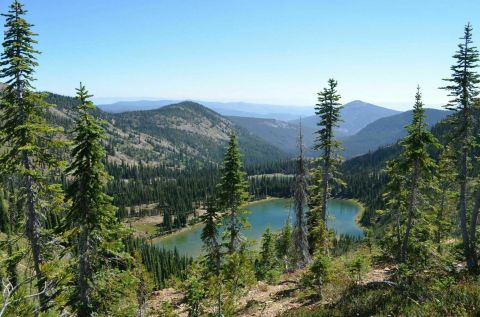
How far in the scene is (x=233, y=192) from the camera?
33281 mm

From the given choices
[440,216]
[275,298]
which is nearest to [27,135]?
[275,298]

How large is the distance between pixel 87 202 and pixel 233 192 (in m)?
16.3

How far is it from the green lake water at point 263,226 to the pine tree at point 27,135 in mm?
79112

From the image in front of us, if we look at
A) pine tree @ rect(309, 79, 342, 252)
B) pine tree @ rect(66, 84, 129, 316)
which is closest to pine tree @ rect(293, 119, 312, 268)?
pine tree @ rect(309, 79, 342, 252)

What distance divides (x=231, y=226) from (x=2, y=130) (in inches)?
837

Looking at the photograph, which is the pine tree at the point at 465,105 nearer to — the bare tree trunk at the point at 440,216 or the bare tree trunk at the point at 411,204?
the bare tree trunk at the point at 411,204

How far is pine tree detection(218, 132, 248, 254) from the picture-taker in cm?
3256

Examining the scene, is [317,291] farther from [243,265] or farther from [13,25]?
[13,25]

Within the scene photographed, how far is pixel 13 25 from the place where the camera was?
17.7 m

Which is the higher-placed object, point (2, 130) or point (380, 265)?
point (2, 130)

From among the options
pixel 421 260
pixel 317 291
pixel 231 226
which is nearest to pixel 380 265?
pixel 421 260

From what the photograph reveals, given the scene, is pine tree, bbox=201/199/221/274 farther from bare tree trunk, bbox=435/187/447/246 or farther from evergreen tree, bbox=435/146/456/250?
bare tree trunk, bbox=435/187/447/246

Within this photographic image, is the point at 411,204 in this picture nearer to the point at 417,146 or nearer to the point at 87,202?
the point at 417,146

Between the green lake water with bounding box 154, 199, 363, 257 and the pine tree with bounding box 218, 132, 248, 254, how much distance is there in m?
61.7
